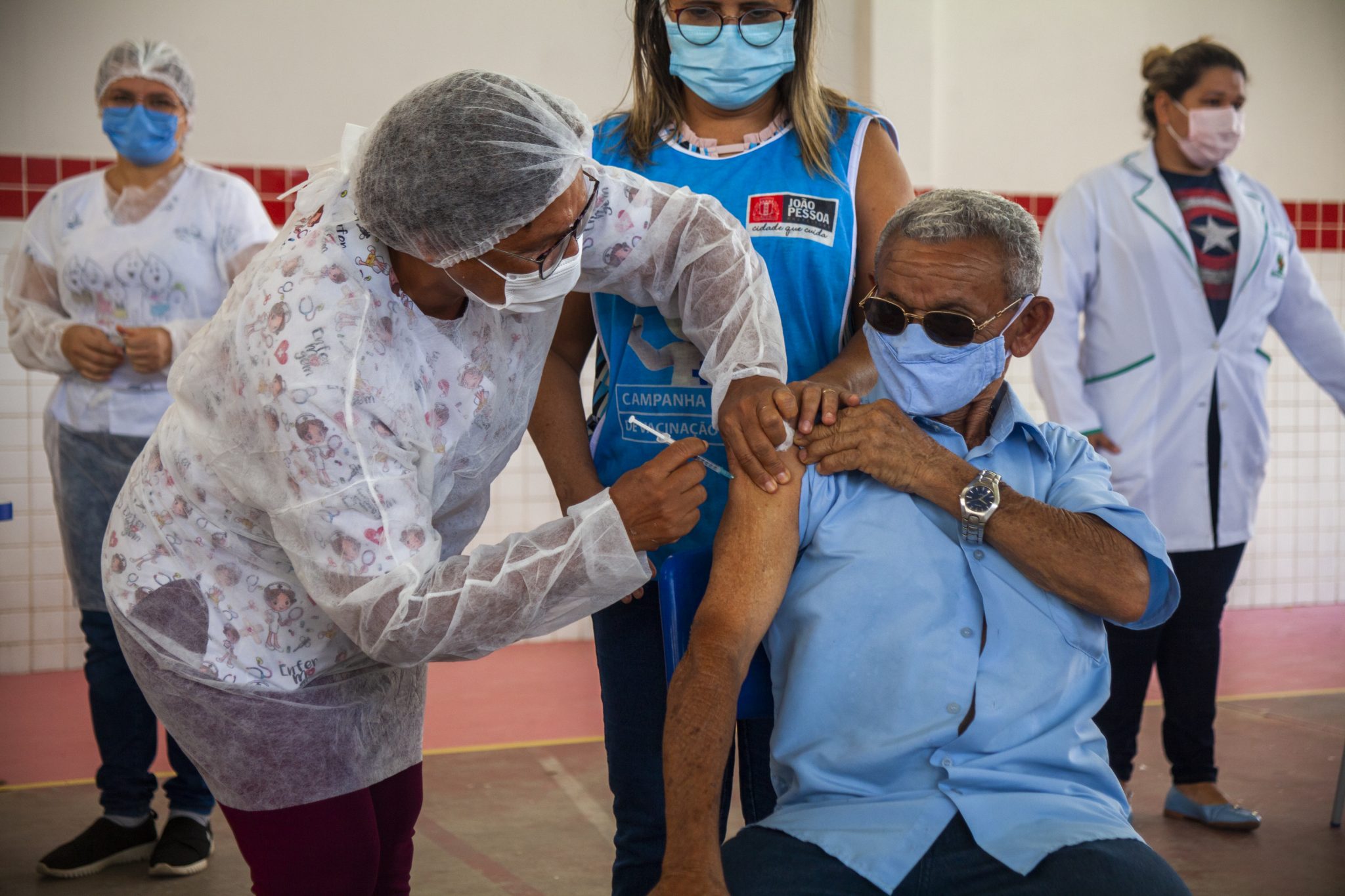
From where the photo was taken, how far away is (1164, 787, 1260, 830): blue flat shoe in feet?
10.3

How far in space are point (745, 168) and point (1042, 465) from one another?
0.63m

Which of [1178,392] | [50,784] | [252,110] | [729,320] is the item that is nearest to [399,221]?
[729,320]

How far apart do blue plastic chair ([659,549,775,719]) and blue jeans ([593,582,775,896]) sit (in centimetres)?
8

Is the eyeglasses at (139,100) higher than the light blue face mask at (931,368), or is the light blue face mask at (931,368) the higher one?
the eyeglasses at (139,100)

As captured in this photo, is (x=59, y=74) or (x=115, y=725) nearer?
(x=115, y=725)

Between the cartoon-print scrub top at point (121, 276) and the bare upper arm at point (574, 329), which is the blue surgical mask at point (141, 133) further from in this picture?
the bare upper arm at point (574, 329)

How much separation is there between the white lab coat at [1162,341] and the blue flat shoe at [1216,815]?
681 mm

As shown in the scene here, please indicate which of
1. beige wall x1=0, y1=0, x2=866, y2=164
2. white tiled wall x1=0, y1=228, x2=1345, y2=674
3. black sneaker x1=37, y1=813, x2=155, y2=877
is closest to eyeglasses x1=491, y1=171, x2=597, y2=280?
black sneaker x1=37, y1=813, x2=155, y2=877

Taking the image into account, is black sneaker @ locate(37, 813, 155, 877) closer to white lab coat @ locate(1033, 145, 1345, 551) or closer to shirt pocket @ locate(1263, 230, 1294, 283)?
white lab coat @ locate(1033, 145, 1345, 551)

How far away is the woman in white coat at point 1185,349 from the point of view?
3174 millimetres

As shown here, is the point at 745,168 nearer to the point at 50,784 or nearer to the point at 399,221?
the point at 399,221

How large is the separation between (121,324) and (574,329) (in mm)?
1674

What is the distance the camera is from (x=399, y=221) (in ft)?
4.63

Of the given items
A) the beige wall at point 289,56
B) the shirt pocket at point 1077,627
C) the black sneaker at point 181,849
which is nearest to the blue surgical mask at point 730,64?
the shirt pocket at point 1077,627
